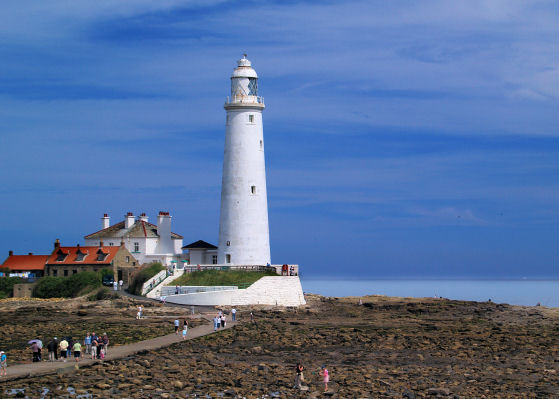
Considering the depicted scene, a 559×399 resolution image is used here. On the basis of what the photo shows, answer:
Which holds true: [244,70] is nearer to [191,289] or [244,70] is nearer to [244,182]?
[244,182]

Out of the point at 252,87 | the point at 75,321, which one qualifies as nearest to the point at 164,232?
the point at 252,87

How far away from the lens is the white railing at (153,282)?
148 feet

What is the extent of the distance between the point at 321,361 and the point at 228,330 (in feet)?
23.3

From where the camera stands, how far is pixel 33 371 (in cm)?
2352

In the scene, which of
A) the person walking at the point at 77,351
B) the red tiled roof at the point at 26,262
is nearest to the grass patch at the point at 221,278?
the red tiled roof at the point at 26,262

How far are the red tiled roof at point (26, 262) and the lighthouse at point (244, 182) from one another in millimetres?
13325

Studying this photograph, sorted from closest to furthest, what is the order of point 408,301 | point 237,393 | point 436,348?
point 237,393, point 436,348, point 408,301

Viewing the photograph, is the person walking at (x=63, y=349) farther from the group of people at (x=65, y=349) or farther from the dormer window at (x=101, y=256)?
the dormer window at (x=101, y=256)

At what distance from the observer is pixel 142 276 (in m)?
46.6

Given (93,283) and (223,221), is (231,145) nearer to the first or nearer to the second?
(223,221)

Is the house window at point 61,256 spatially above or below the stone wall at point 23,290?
above

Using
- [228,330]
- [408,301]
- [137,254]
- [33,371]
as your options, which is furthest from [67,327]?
[408,301]

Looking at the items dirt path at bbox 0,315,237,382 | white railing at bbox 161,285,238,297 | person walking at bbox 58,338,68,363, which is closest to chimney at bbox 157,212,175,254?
white railing at bbox 161,285,238,297

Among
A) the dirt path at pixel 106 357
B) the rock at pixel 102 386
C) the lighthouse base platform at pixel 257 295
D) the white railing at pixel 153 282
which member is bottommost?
the rock at pixel 102 386
